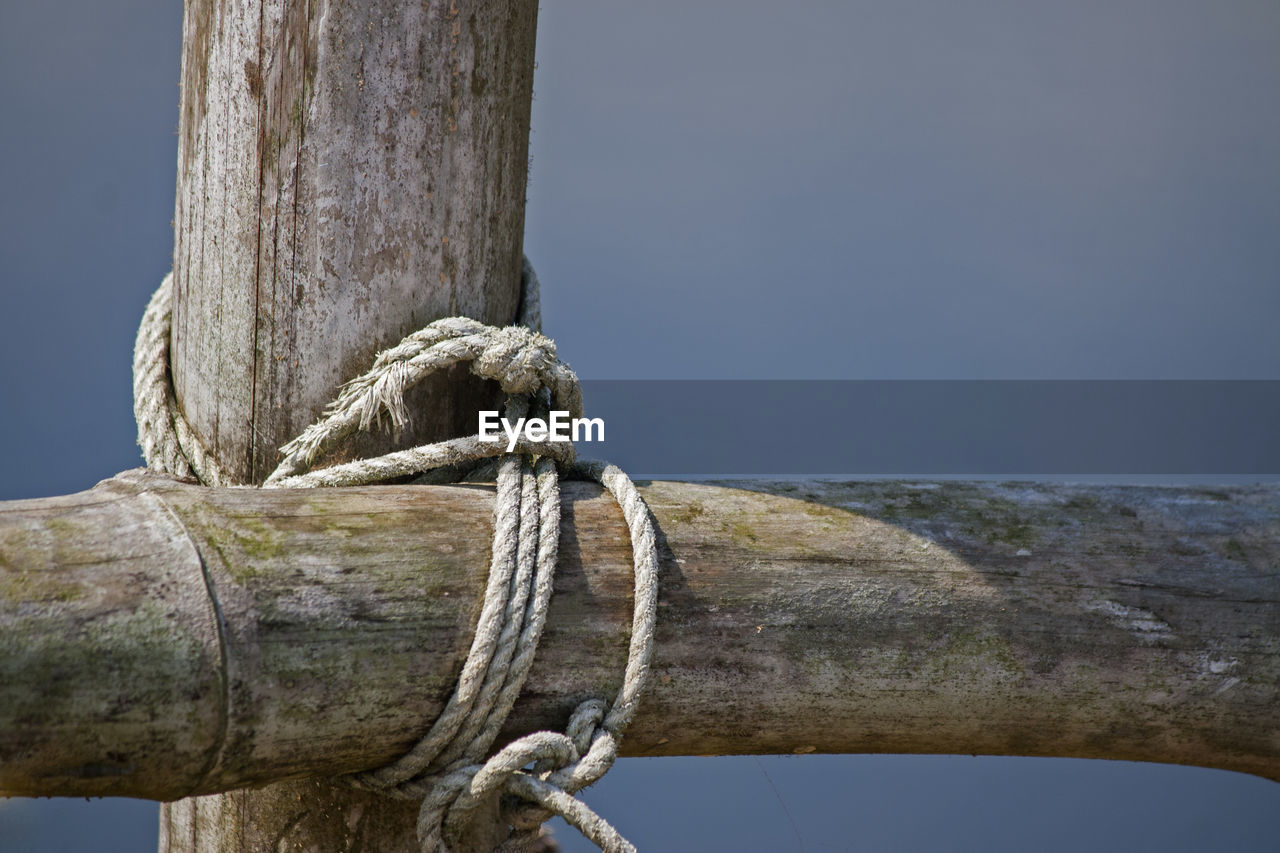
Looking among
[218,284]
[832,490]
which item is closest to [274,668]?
[218,284]

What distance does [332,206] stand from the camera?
1158 millimetres

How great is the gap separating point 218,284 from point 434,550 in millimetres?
453

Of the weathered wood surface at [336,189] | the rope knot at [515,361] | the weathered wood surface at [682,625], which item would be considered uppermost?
the weathered wood surface at [336,189]

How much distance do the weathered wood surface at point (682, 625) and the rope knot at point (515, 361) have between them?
0.44 ft

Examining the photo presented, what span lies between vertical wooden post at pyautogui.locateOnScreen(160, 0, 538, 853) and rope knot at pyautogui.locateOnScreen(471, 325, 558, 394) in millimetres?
91

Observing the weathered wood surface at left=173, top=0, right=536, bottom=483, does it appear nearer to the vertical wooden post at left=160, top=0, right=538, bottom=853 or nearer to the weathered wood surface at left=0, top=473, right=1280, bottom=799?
the vertical wooden post at left=160, top=0, right=538, bottom=853

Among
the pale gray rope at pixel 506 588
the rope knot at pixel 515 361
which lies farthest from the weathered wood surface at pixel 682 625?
the rope knot at pixel 515 361

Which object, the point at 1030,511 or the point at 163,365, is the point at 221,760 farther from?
the point at 1030,511

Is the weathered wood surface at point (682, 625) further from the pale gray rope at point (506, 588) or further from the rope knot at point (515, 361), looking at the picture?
the rope knot at point (515, 361)

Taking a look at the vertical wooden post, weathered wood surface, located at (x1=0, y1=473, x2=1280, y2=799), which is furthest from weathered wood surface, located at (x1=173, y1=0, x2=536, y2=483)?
weathered wood surface, located at (x1=0, y1=473, x2=1280, y2=799)

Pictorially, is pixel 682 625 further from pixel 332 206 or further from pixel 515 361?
pixel 332 206

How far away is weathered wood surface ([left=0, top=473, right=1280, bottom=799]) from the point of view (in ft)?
2.87

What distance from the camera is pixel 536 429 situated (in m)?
1.17

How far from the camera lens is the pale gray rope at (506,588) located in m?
1.01
